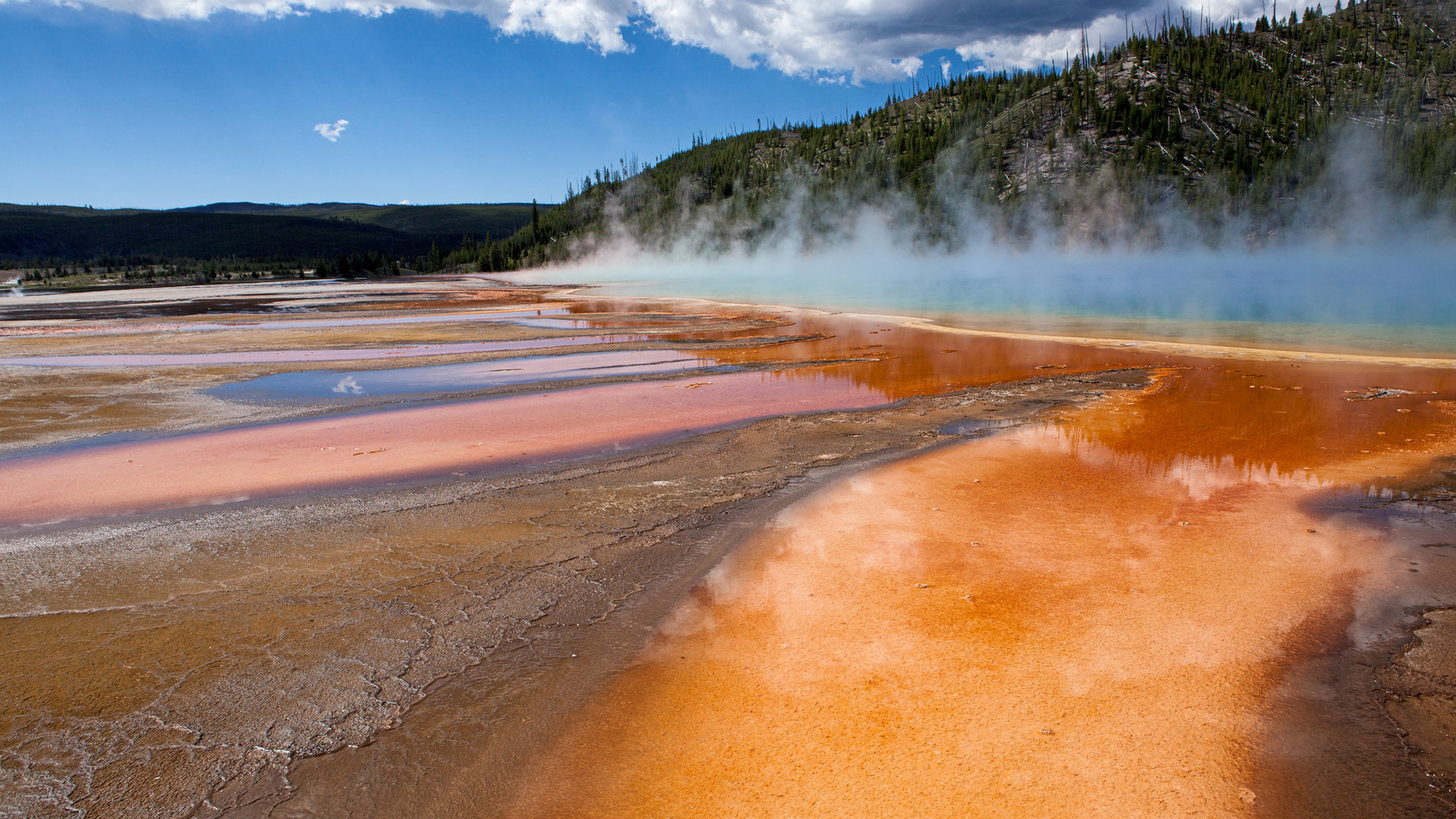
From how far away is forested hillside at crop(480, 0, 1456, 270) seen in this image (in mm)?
87438

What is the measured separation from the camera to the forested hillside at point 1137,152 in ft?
287

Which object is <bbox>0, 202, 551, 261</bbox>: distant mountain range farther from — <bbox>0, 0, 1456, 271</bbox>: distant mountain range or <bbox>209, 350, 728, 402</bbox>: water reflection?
<bbox>209, 350, 728, 402</bbox>: water reflection

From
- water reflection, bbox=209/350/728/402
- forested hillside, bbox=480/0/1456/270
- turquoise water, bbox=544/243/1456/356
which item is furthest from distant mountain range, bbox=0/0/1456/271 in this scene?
water reflection, bbox=209/350/728/402

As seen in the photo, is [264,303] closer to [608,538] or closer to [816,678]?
[608,538]

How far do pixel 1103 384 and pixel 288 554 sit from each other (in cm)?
1206

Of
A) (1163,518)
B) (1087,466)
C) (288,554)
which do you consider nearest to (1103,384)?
(1087,466)

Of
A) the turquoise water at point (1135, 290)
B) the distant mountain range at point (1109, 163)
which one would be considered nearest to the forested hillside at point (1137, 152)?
the distant mountain range at point (1109, 163)

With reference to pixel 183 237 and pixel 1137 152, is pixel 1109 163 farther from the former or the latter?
pixel 183 237

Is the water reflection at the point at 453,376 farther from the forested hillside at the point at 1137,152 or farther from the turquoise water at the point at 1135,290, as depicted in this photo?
the forested hillside at the point at 1137,152

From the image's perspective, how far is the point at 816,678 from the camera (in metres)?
4.06

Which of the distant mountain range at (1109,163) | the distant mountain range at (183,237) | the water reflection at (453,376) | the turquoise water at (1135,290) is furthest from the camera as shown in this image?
the distant mountain range at (183,237)

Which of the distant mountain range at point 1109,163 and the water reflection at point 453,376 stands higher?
the distant mountain range at point 1109,163

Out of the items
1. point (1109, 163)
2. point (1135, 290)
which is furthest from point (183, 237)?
point (1135, 290)

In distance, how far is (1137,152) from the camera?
91.9 m
